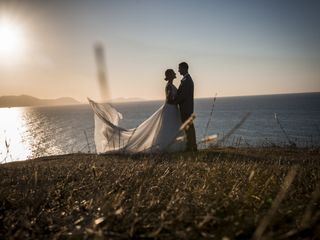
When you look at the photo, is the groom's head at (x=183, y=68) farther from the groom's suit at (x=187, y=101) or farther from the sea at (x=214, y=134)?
the sea at (x=214, y=134)

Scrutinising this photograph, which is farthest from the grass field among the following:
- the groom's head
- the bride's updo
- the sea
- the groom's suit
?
the bride's updo

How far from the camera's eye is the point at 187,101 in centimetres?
1116

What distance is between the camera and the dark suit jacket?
11.2m

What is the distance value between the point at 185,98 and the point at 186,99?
0.05 metres

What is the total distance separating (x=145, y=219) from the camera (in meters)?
2.50

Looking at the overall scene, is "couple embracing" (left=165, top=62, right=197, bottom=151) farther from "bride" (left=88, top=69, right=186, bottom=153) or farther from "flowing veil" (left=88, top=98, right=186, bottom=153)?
"flowing veil" (left=88, top=98, right=186, bottom=153)

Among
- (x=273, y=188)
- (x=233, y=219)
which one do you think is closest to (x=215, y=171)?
(x=273, y=188)

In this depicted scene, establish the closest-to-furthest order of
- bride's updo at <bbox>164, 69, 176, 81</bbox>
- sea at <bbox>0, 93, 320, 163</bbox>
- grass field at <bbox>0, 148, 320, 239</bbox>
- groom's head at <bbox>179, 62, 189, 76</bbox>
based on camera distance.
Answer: grass field at <bbox>0, 148, 320, 239</bbox>, sea at <bbox>0, 93, 320, 163</bbox>, groom's head at <bbox>179, 62, 189, 76</bbox>, bride's updo at <bbox>164, 69, 176, 81</bbox>

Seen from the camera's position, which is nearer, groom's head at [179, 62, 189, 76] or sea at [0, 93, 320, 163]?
sea at [0, 93, 320, 163]

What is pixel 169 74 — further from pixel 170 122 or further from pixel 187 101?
pixel 170 122

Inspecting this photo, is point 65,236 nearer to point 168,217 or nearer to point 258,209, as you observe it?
point 168,217

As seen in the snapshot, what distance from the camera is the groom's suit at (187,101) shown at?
36.6ft

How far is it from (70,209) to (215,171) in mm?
2112

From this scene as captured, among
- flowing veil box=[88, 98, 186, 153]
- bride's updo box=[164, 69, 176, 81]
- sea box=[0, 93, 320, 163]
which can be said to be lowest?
sea box=[0, 93, 320, 163]
